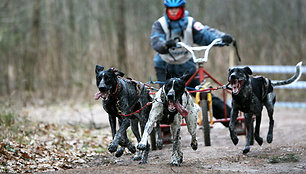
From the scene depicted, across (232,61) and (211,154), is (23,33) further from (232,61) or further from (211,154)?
(211,154)

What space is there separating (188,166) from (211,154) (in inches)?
39.2

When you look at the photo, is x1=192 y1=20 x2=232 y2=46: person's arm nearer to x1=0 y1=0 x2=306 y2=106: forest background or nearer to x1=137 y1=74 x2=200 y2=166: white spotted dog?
x1=137 y1=74 x2=200 y2=166: white spotted dog

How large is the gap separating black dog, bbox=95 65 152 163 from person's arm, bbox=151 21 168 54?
4.83 ft

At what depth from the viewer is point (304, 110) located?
14.5m

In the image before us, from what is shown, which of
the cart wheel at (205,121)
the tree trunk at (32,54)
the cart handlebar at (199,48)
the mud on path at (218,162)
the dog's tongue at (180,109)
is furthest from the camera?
the tree trunk at (32,54)

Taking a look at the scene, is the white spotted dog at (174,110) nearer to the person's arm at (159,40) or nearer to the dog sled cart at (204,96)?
the dog sled cart at (204,96)

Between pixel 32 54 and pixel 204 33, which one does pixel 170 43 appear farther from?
pixel 32 54

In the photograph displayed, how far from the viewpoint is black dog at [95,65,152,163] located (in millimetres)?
5301

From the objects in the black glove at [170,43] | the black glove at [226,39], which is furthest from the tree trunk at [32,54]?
the black glove at [226,39]

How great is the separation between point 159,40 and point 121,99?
7.40 feet

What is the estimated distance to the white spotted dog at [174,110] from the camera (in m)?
5.25

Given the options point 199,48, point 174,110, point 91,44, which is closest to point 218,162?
point 174,110

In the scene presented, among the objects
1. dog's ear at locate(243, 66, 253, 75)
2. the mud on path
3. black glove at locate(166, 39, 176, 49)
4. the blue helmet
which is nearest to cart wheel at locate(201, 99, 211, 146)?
the mud on path

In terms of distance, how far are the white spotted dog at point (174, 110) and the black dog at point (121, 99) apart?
36 cm
